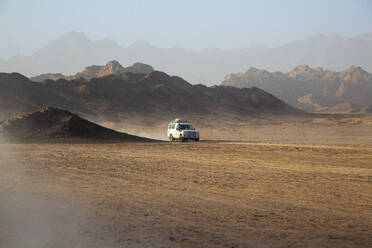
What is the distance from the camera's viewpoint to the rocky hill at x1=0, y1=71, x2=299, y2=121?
81812 mm

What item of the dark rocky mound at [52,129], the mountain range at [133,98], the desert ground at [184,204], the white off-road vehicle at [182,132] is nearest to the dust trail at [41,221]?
the desert ground at [184,204]

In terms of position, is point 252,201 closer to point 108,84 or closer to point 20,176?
point 20,176

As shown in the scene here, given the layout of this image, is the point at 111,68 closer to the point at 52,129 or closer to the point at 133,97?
the point at 133,97

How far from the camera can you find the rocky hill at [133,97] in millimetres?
81812

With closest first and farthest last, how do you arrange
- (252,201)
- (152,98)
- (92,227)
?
(92,227) → (252,201) → (152,98)

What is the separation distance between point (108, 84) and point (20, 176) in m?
89.1

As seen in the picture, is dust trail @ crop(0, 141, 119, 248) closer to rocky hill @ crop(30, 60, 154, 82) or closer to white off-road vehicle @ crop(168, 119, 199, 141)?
A: white off-road vehicle @ crop(168, 119, 199, 141)

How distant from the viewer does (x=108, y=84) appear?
102 m

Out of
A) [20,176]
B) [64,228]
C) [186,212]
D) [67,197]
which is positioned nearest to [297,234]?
[186,212]

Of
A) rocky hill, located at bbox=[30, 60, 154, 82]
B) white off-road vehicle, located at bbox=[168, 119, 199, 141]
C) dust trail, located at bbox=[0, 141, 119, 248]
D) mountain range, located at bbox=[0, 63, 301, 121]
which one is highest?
rocky hill, located at bbox=[30, 60, 154, 82]

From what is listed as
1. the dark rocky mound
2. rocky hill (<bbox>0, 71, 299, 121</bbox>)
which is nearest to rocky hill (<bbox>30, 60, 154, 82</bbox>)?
rocky hill (<bbox>0, 71, 299, 121</bbox>)

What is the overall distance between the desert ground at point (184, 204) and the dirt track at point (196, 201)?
0.9 inches

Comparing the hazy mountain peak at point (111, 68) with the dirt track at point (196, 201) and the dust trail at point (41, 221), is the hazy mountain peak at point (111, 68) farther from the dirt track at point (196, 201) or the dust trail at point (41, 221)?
the dust trail at point (41, 221)

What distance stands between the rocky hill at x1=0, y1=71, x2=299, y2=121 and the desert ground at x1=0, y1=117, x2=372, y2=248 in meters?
58.7
